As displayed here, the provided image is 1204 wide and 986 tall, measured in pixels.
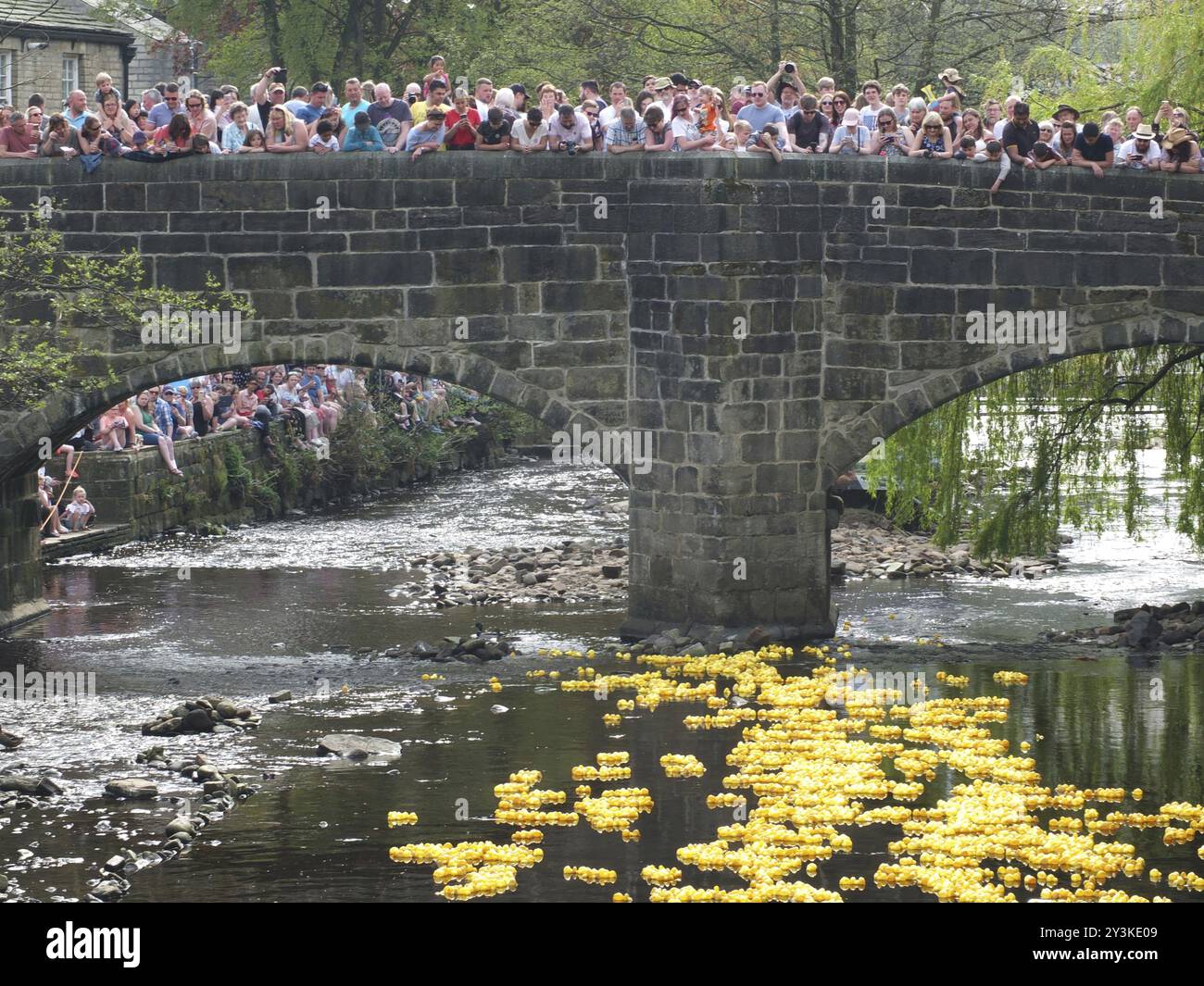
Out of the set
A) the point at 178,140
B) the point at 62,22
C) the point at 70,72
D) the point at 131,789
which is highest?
the point at 62,22

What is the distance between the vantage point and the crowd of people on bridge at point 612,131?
19844mm

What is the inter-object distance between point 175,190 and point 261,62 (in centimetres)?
1868

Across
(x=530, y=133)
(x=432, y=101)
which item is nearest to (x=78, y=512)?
(x=432, y=101)

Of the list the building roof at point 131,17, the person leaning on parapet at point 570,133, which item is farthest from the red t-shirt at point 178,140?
the building roof at point 131,17

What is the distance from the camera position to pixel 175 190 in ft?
65.9

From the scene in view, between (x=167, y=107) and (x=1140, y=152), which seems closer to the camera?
(x=1140, y=152)

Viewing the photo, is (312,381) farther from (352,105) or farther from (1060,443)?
(1060,443)

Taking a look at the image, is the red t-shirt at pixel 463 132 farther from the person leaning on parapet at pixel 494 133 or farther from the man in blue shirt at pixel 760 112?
the man in blue shirt at pixel 760 112

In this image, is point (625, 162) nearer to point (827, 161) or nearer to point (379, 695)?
point (827, 161)

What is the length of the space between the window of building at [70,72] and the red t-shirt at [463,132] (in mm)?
22643

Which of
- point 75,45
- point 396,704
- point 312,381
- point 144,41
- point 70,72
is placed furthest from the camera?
point 144,41

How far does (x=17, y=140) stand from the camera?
2034cm

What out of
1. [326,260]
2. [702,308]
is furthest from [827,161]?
[326,260]

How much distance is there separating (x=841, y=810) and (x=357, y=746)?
4.12 metres
